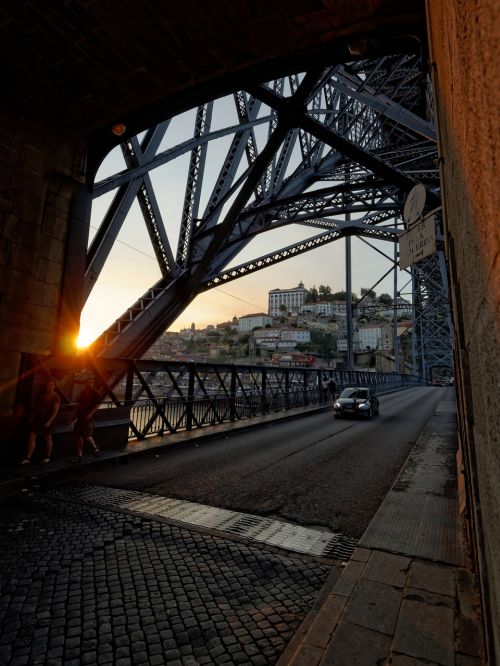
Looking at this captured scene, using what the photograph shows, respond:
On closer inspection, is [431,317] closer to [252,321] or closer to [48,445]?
[48,445]

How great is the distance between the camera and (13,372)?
659cm

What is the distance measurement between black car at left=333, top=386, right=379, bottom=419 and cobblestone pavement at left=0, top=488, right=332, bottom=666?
12.8 meters

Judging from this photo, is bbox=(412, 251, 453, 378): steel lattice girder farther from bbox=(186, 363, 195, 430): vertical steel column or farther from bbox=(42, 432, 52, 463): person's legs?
bbox=(42, 432, 52, 463): person's legs

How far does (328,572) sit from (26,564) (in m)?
2.80

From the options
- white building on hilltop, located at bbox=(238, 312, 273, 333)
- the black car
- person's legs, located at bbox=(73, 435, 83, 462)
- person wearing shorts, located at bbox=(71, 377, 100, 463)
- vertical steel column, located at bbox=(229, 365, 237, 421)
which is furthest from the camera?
white building on hilltop, located at bbox=(238, 312, 273, 333)

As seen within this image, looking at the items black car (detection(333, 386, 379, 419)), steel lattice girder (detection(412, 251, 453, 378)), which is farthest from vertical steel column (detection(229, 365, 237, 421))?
steel lattice girder (detection(412, 251, 453, 378))

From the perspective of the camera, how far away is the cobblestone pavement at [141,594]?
2.36 m

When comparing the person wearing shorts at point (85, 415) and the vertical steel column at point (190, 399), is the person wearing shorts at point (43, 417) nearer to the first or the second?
the person wearing shorts at point (85, 415)

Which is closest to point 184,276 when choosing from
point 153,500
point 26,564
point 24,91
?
point 24,91

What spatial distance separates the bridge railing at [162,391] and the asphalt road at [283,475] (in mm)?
1231

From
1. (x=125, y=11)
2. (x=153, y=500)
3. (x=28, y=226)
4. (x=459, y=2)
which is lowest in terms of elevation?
(x=153, y=500)

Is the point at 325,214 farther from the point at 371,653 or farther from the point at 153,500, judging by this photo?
the point at 371,653

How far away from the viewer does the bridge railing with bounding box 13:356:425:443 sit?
24.0 feet

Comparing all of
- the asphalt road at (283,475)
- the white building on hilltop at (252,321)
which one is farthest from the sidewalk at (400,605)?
the white building on hilltop at (252,321)
